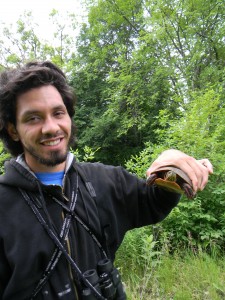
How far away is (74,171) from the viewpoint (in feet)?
5.36

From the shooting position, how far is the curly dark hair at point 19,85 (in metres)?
1.58

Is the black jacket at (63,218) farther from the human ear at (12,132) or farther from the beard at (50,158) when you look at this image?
the human ear at (12,132)

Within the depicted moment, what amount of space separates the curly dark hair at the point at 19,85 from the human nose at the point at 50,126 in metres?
0.22

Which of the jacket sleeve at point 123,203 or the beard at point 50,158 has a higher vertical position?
the beard at point 50,158

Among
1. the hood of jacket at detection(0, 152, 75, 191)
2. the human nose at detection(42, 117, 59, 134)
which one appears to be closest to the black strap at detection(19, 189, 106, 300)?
the hood of jacket at detection(0, 152, 75, 191)

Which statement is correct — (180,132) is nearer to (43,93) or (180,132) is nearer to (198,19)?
(43,93)

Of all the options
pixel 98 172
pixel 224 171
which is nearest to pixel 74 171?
pixel 98 172

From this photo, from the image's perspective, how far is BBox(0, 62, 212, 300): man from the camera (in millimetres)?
1290

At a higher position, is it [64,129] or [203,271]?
[64,129]

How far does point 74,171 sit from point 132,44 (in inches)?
616

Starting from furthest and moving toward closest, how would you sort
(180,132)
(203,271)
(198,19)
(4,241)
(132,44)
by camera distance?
(132,44)
(198,19)
(180,132)
(203,271)
(4,241)

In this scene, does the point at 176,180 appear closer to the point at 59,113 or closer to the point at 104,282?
the point at 104,282

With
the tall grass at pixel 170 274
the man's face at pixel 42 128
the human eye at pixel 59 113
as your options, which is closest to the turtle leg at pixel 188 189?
the man's face at pixel 42 128

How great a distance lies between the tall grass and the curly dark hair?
1744 millimetres
